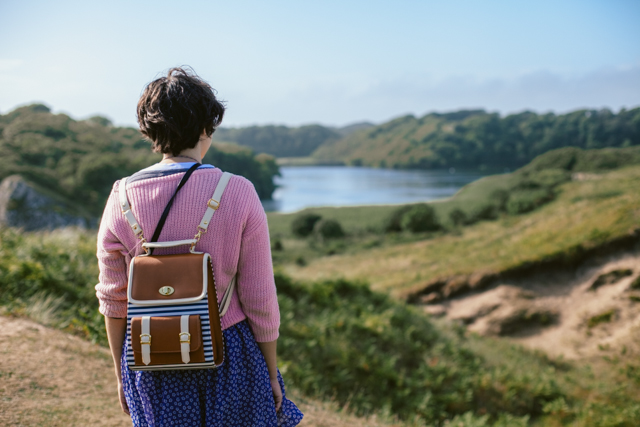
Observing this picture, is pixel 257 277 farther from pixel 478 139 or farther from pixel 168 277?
pixel 478 139

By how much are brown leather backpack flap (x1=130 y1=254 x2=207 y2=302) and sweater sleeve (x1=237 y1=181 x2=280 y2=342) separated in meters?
0.19

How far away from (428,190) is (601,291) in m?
50.9

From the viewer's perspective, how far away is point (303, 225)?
1752 inches

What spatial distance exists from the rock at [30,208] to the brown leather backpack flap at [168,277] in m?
16.7

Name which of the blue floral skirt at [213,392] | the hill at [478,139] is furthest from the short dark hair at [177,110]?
the hill at [478,139]

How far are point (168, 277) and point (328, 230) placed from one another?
41047 mm

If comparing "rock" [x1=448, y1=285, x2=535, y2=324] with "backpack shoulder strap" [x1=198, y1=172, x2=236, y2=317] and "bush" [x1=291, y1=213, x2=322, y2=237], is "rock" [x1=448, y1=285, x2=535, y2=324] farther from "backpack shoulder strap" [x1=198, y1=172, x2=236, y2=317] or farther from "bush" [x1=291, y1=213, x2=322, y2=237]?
"bush" [x1=291, y1=213, x2=322, y2=237]

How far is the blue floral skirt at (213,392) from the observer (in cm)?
149

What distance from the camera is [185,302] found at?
4.47ft

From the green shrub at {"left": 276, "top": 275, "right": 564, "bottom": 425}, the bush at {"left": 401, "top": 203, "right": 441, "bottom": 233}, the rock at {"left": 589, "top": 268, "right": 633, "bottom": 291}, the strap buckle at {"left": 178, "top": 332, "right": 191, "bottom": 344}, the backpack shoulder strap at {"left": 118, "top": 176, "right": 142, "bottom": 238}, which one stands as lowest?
the bush at {"left": 401, "top": 203, "right": 441, "bottom": 233}

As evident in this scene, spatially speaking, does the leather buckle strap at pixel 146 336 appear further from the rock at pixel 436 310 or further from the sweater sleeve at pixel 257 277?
the rock at pixel 436 310

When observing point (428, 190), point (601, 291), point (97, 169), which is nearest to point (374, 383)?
point (601, 291)

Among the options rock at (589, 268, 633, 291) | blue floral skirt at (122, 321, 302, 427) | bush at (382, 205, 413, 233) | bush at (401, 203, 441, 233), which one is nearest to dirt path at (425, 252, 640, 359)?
rock at (589, 268, 633, 291)

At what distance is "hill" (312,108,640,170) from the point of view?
51562 millimetres
